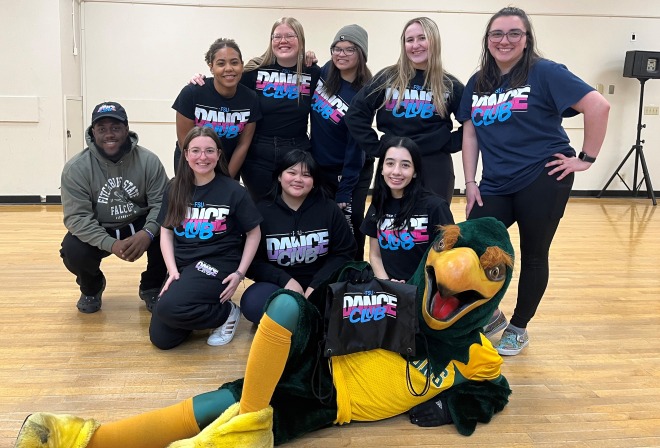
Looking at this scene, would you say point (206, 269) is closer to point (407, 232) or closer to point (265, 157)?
point (265, 157)

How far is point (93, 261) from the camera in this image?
3.10m

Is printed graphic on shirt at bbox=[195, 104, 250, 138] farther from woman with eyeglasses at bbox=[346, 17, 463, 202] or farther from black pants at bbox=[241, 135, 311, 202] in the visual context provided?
woman with eyeglasses at bbox=[346, 17, 463, 202]

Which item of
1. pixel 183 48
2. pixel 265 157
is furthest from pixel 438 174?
pixel 183 48

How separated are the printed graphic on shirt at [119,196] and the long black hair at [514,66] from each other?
1803 mm

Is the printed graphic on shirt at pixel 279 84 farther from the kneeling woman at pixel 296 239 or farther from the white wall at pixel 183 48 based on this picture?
the white wall at pixel 183 48

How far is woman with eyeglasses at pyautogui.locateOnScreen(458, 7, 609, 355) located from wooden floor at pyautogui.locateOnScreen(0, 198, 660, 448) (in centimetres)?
47

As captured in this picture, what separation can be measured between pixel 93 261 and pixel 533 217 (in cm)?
219

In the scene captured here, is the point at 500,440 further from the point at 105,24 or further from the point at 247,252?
the point at 105,24

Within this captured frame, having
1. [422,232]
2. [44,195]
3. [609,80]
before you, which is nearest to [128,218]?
[422,232]

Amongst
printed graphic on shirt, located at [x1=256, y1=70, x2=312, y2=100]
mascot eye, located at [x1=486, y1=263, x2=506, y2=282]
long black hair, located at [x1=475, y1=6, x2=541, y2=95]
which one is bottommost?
mascot eye, located at [x1=486, y1=263, x2=506, y2=282]

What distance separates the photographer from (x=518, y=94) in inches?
98.1

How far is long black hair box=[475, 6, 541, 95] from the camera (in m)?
2.49

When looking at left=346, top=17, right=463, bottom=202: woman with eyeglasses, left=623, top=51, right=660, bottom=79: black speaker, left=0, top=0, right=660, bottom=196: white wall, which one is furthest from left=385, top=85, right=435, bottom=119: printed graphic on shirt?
left=623, top=51, right=660, bottom=79: black speaker

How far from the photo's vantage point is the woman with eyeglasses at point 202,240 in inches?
106
